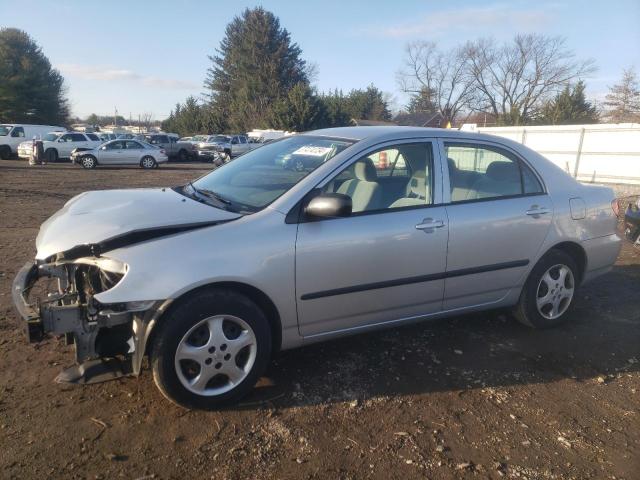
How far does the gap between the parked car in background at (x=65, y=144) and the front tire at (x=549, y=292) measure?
25.9 m

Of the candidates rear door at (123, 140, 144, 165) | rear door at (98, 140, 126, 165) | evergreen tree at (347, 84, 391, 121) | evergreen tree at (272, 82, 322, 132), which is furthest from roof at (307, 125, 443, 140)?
evergreen tree at (347, 84, 391, 121)

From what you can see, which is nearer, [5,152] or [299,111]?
[5,152]

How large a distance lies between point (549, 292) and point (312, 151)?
7.73 ft

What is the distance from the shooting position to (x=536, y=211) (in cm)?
399

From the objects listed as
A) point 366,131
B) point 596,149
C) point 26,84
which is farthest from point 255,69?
point 366,131

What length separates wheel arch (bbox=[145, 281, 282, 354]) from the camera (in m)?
2.75

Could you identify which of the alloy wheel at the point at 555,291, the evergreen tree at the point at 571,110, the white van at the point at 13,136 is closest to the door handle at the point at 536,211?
the alloy wheel at the point at 555,291

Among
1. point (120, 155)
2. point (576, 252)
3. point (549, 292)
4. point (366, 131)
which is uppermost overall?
point (366, 131)

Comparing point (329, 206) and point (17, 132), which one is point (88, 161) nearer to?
point (17, 132)

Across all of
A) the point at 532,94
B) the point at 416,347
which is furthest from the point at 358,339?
the point at 532,94

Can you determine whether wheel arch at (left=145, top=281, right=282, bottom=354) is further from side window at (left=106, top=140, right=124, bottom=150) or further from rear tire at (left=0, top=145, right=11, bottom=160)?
rear tire at (left=0, top=145, right=11, bottom=160)

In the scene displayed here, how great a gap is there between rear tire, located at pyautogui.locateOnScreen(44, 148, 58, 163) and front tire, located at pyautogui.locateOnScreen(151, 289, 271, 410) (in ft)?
84.4

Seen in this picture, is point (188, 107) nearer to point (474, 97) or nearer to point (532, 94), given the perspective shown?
point (474, 97)

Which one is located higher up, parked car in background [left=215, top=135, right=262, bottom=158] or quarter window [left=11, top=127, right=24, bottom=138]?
quarter window [left=11, top=127, right=24, bottom=138]
